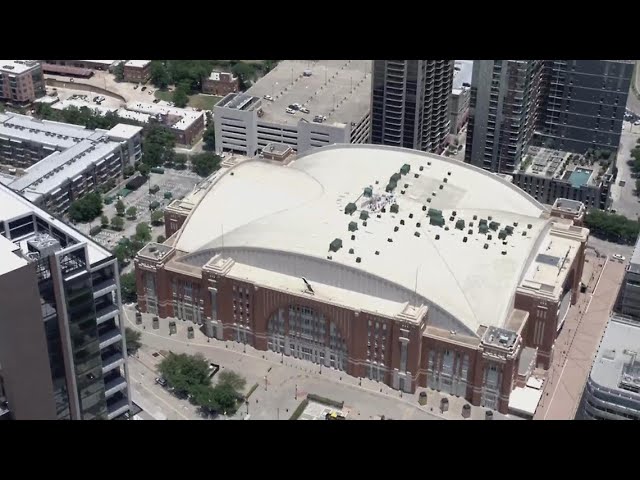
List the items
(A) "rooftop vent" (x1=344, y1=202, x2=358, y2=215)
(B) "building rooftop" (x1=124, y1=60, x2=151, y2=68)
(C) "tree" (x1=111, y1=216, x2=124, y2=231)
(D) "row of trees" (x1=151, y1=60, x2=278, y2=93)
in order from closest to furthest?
(A) "rooftop vent" (x1=344, y1=202, x2=358, y2=215), (C) "tree" (x1=111, y1=216, x2=124, y2=231), (B) "building rooftop" (x1=124, y1=60, x2=151, y2=68), (D) "row of trees" (x1=151, y1=60, x2=278, y2=93)

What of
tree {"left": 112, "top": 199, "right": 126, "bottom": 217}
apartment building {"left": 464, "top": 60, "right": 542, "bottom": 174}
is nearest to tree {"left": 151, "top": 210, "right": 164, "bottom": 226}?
tree {"left": 112, "top": 199, "right": 126, "bottom": 217}

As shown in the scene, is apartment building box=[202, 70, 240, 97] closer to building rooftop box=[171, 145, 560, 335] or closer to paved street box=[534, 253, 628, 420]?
building rooftop box=[171, 145, 560, 335]

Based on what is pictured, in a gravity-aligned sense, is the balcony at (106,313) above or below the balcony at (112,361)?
above

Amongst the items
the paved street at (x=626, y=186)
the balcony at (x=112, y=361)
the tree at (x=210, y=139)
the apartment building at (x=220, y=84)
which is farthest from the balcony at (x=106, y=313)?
the apartment building at (x=220, y=84)

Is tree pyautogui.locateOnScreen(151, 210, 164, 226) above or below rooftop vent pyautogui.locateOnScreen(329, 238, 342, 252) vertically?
below

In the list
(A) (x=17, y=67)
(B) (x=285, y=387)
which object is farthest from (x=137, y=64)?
(B) (x=285, y=387)

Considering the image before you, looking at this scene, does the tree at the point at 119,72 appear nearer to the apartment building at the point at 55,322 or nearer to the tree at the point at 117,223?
the tree at the point at 117,223

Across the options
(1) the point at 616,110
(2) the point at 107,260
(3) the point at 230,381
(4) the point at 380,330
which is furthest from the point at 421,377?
(1) the point at 616,110
